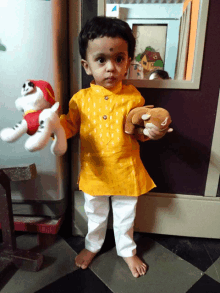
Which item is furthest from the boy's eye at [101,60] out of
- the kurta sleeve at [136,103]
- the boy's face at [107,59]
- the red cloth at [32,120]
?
the red cloth at [32,120]

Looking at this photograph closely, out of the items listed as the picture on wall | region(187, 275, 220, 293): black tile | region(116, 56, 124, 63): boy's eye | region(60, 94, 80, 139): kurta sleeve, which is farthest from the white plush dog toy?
region(187, 275, 220, 293): black tile

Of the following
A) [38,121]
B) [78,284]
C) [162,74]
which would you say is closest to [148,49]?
[162,74]

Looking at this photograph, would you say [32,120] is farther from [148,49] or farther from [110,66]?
[148,49]

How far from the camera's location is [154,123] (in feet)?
1.90

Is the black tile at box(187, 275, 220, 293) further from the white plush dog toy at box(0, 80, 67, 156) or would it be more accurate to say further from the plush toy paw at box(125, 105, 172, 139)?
the white plush dog toy at box(0, 80, 67, 156)

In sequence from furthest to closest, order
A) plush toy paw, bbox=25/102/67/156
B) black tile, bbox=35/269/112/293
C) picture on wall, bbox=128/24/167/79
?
picture on wall, bbox=128/24/167/79
black tile, bbox=35/269/112/293
plush toy paw, bbox=25/102/67/156

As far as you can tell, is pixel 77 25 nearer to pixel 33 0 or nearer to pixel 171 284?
pixel 33 0

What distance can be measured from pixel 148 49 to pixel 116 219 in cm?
87

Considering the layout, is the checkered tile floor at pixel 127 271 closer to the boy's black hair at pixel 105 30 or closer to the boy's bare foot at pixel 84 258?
the boy's bare foot at pixel 84 258

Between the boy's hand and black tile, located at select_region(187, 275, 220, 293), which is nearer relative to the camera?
the boy's hand

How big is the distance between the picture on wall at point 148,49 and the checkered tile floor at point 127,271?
29.9 inches

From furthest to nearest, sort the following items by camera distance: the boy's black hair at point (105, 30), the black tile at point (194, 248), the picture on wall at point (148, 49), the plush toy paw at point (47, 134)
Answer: the picture on wall at point (148, 49) → the black tile at point (194, 248) → the boy's black hair at point (105, 30) → the plush toy paw at point (47, 134)

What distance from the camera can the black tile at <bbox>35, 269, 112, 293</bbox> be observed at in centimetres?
71

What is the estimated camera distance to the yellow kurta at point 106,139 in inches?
26.7
